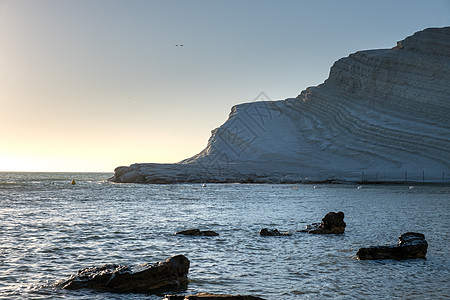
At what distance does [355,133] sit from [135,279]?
89.9m

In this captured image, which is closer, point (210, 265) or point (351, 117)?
point (210, 265)

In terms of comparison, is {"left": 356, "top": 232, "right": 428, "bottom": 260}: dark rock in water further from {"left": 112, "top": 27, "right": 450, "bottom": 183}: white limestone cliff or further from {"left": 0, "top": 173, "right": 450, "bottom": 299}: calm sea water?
{"left": 112, "top": 27, "right": 450, "bottom": 183}: white limestone cliff

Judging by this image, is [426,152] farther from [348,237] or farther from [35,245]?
[35,245]

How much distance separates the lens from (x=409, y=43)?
10412 cm

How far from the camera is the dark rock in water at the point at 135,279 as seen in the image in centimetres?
1082

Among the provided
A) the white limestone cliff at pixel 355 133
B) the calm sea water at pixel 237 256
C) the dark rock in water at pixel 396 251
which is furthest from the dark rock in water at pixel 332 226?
the white limestone cliff at pixel 355 133

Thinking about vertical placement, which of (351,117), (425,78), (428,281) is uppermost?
(425,78)

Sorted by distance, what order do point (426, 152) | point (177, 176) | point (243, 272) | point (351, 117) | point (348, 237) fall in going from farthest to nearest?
1. point (351, 117)
2. point (177, 176)
3. point (426, 152)
4. point (348, 237)
5. point (243, 272)

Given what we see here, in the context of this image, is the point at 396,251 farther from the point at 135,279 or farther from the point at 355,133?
the point at 355,133

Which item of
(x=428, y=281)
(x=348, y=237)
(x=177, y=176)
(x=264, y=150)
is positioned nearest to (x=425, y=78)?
(x=264, y=150)

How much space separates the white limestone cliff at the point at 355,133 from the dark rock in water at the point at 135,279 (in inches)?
3048

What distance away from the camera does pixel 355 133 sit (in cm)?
9581

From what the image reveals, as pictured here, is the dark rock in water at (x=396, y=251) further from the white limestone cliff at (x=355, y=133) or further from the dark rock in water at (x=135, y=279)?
the white limestone cliff at (x=355, y=133)

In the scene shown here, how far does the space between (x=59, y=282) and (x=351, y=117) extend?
93502 millimetres
